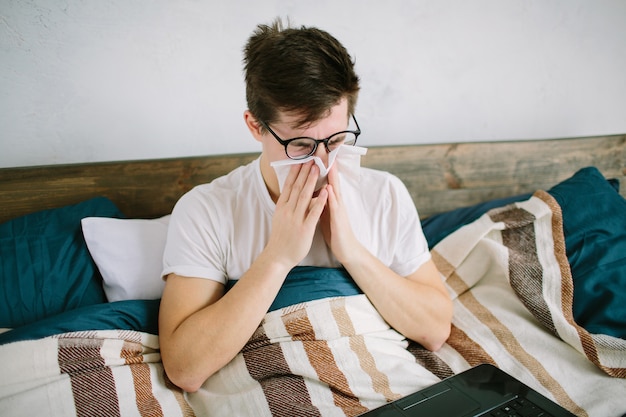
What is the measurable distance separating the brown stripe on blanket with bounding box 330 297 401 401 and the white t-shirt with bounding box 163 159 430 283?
0.14 meters

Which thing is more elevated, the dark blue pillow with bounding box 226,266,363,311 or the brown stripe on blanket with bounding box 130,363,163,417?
the dark blue pillow with bounding box 226,266,363,311

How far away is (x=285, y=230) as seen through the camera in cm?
96

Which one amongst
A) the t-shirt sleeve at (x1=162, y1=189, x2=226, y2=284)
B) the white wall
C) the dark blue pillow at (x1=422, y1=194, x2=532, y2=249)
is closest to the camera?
the t-shirt sleeve at (x1=162, y1=189, x2=226, y2=284)

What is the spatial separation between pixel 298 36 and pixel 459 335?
0.87m

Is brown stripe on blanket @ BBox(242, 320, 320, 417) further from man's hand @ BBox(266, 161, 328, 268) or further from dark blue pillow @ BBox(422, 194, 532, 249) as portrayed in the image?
dark blue pillow @ BBox(422, 194, 532, 249)

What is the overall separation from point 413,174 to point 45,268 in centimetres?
119

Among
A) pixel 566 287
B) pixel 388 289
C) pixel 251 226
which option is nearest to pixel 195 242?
pixel 251 226

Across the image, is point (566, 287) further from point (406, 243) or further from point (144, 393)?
point (144, 393)

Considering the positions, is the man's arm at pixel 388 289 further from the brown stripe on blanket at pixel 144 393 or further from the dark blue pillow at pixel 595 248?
the brown stripe on blanket at pixel 144 393

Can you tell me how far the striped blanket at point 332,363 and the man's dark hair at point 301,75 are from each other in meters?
0.45

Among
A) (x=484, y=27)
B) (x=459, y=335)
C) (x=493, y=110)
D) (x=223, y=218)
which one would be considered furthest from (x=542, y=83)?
(x=223, y=218)

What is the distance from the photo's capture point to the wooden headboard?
48.9 inches

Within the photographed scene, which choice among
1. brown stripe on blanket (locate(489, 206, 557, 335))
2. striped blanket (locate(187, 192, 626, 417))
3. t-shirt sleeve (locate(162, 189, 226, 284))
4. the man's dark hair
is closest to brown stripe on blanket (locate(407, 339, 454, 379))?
striped blanket (locate(187, 192, 626, 417))

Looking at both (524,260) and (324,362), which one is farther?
(524,260)
